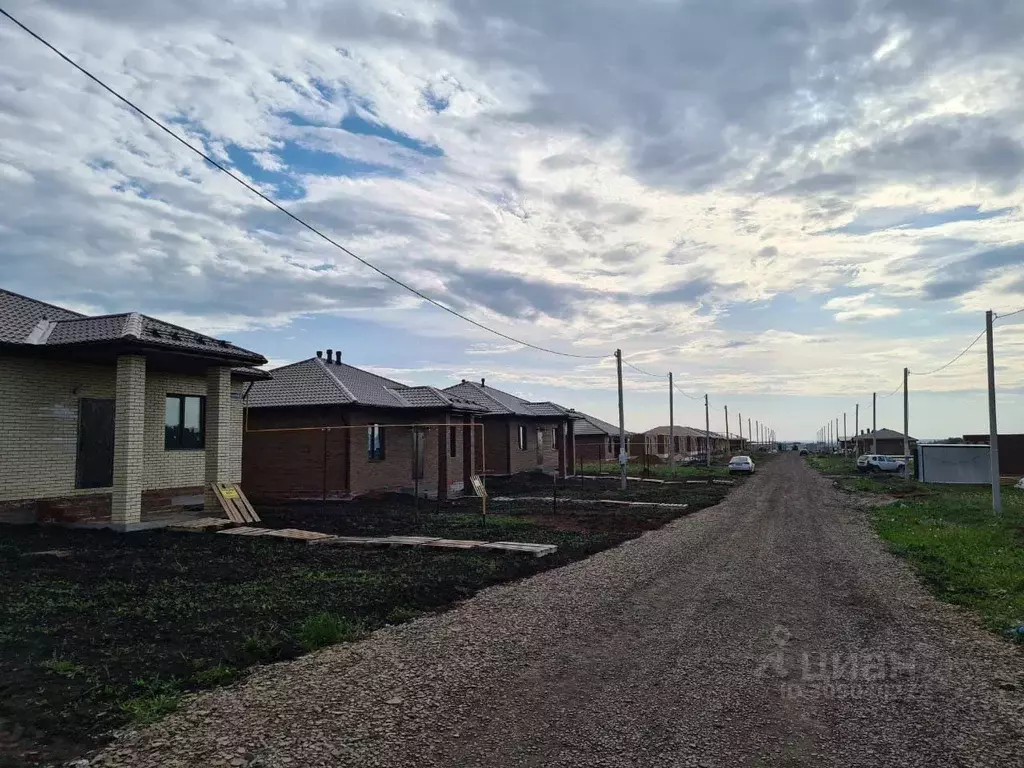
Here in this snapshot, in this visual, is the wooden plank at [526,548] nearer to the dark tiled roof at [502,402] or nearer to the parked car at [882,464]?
the dark tiled roof at [502,402]

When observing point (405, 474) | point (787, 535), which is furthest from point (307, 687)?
point (405, 474)

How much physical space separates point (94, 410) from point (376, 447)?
10409mm

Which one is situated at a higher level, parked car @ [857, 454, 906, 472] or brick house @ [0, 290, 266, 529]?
brick house @ [0, 290, 266, 529]

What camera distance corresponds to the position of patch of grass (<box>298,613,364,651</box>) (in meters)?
7.14

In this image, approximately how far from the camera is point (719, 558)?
1302cm

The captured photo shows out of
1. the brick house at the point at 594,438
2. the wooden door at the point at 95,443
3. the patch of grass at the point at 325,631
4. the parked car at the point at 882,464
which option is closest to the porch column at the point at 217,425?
the wooden door at the point at 95,443

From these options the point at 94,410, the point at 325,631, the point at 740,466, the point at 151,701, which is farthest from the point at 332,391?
the point at 740,466

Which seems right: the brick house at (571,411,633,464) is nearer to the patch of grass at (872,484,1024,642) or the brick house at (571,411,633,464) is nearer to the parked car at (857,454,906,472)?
the parked car at (857,454,906,472)

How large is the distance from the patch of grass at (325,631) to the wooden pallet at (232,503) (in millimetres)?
9679

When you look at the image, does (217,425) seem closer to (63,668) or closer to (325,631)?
(325,631)

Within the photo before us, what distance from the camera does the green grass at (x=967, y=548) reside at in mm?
9109

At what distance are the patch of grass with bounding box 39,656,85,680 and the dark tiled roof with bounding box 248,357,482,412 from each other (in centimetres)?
1620

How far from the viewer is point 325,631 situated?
288 inches

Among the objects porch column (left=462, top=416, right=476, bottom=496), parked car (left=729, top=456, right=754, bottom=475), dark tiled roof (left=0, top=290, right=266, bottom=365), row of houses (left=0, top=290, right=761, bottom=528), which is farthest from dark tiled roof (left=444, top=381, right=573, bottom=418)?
dark tiled roof (left=0, top=290, right=266, bottom=365)
